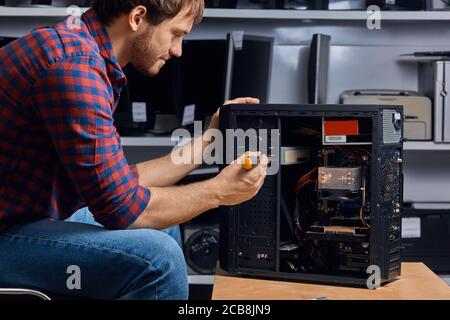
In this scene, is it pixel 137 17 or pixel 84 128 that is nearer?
pixel 84 128

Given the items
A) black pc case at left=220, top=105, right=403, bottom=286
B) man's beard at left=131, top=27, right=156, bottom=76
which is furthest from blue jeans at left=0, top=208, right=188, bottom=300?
man's beard at left=131, top=27, right=156, bottom=76

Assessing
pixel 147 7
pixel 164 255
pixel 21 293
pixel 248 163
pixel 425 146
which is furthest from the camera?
pixel 425 146

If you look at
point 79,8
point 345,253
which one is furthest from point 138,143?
point 345,253

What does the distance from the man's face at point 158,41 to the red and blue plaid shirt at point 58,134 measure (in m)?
0.18

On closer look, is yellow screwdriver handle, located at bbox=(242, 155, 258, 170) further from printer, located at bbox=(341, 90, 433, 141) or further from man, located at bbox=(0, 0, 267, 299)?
printer, located at bbox=(341, 90, 433, 141)

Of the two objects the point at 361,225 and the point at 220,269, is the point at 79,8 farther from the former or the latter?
the point at 361,225

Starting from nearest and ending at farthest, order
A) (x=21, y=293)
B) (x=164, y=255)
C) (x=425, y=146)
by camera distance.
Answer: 1. (x=21, y=293)
2. (x=164, y=255)
3. (x=425, y=146)

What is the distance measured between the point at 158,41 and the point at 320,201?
0.51 meters

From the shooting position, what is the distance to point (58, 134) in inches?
49.5

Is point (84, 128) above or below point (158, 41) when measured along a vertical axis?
below

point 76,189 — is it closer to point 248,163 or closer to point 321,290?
point 248,163

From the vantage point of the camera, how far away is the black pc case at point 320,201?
1494 millimetres

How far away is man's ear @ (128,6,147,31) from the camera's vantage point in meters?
1.48

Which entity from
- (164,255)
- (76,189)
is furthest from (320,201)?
(76,189)
